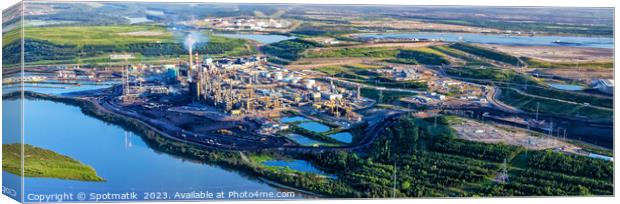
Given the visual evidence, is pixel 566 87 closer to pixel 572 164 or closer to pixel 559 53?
pixel 559 53

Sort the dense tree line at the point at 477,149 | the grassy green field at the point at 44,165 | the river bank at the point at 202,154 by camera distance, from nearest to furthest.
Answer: the grassy green field at the point at 44,165
the river bank at the point at 202,154
the dense tree line at the point at 477,149

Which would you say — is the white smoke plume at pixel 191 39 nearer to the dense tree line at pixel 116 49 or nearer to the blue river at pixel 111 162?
the dense tree line at pixel 116 49

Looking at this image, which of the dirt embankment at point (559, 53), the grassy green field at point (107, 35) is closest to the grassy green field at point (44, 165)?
the grassy green field at point (107, 35)

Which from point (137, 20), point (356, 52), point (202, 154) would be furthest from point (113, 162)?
point (356, 52)

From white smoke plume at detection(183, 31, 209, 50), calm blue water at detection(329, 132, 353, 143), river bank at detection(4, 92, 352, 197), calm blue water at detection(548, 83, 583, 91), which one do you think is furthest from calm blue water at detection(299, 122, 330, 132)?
calm blue water at detection(548, 83, 583, 91)

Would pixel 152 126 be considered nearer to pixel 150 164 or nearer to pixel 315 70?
pixel 150 164

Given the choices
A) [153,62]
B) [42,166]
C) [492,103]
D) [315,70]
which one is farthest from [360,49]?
[42,166]
